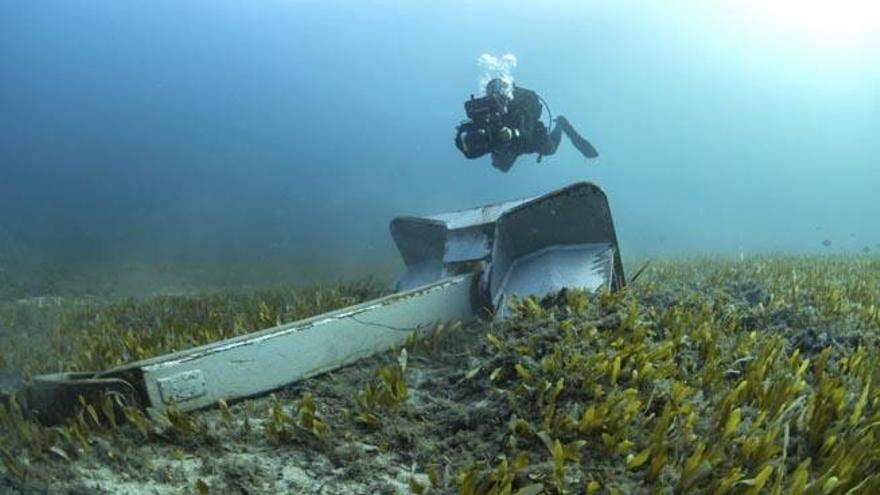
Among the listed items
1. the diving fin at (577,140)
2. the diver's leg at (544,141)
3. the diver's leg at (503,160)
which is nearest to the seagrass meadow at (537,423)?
the diver's leg at (503,160)

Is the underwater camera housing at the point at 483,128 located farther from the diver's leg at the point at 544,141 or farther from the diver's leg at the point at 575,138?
the diver's leg at the point at 575,138

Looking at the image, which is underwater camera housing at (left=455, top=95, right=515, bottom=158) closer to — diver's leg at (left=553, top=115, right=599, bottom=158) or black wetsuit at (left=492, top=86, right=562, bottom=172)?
black wetsuit at (left=492, top=86, right=562, bottom=172)

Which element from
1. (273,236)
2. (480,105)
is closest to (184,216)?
(273,236)

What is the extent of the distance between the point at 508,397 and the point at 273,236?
123 feet

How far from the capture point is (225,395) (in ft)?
11.2

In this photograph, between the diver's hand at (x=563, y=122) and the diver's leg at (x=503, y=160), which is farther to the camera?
the diver's hand at (x=563, y=122)

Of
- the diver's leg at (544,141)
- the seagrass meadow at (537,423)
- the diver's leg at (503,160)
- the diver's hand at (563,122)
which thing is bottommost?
the seagrass meadow at (537,423)

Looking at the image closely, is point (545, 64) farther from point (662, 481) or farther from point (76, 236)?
point (662, 481)

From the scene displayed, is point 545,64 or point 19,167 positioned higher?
point 545,64

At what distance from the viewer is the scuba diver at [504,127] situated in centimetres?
937

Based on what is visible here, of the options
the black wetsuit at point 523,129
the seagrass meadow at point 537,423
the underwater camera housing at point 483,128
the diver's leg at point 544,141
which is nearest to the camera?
the seagrass meadow at point 537,423

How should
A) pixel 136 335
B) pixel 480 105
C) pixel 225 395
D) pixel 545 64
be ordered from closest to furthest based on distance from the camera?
pixel 225 395 < pixel 136 335 < pixel 480 105 < pixel 545 64

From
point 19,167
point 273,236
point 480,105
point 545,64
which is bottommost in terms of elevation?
point 273,236

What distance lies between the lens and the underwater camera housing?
367 inches
